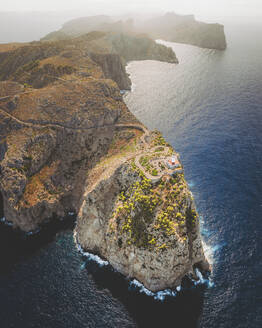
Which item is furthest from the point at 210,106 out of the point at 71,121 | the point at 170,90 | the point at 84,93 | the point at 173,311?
the point at 173,311

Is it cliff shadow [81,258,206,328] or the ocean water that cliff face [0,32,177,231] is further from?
cliff shadow [81,258,206,328]

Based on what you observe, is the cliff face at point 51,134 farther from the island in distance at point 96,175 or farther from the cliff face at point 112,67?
the cliff face at point 112,67

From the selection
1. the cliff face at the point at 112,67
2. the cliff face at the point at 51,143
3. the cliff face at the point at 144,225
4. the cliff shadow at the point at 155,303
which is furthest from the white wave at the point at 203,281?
the cliff face at the point at 112,67

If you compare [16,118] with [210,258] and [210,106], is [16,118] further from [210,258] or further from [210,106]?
[210,106]

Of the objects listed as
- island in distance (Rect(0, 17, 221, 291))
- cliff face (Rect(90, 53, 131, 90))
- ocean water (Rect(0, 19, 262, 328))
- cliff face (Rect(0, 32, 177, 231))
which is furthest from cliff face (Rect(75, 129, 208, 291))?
cliff face (Rect(90, 53, 131, 90))

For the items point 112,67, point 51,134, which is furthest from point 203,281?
point 112,67
